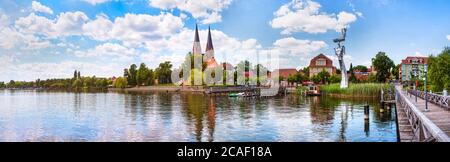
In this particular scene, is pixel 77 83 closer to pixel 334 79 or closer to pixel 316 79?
pixel 316 79

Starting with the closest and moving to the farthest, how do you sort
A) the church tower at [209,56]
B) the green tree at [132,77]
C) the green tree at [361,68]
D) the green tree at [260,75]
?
1. the green tree at [260,75]
2. the church tower at [209,56]
3. the green tree at [361,68]
4. the green tree at [132,77]

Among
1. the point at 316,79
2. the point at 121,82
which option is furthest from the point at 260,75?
Result: the point at 121,82

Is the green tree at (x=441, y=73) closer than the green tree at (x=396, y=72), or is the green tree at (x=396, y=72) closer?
the green tree at (x=441, y=73)

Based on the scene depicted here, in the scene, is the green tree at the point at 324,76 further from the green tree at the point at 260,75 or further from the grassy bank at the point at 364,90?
the grassy bank at the point at 364,90

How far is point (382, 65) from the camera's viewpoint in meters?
52.5

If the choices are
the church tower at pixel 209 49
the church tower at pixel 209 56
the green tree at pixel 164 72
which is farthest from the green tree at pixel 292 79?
the green tree at pixel 164 72

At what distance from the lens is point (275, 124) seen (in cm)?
1691

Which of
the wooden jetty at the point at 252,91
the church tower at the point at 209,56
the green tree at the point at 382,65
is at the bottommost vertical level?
the wooden jetty at the point at 252,91

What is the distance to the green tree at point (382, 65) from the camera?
52.0 m

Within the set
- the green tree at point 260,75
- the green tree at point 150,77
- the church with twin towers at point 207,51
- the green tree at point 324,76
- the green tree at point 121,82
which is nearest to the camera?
the green tree at point 324,76
